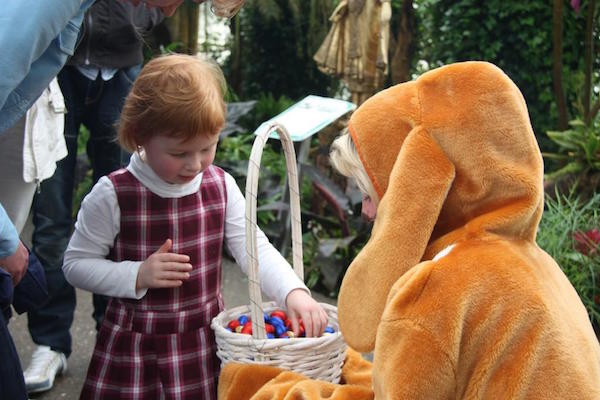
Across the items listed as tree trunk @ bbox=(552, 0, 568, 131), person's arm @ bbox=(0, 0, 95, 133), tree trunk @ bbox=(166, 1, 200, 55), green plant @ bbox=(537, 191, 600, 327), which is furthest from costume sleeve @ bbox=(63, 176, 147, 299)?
tree trunk @ bbox=(166, 1, 200, 55)

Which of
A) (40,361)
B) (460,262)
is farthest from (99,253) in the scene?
(460,262)

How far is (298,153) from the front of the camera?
5.38m

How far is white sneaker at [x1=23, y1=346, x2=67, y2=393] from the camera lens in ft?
11.3

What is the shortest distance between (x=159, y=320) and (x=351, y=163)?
0.91 m

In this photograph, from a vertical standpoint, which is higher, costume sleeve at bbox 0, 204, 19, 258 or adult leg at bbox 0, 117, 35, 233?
costume sleeve at bbox 0, 204, 19, 258

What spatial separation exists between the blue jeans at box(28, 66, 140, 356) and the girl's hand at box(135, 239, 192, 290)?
1.16 meters

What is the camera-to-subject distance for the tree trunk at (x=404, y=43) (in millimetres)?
6979

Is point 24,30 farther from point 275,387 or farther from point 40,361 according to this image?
point 40,361

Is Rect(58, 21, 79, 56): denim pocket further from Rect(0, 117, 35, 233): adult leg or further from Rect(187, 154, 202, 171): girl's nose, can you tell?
Rect(0, 117, 35, 233): adult leg

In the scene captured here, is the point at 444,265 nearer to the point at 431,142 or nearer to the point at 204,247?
the point at 431,142

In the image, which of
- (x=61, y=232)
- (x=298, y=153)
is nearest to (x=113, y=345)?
(x=61, y=232)

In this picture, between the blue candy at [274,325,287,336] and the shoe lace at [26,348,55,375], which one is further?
the shoe lace at [26,348,55,375]

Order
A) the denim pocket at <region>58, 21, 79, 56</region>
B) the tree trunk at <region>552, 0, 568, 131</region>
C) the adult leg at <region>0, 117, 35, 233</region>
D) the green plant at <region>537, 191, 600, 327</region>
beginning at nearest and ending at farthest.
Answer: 1. the denim pocket at <region>58, 21, 79, 56</region>
2. the adult leg at <region>0, 117, 35, 233</region>
3. the green plant at <region>537, 191, 600, 327</region>
4. the tree trunk at <region>552, 0, 568, 131</region>

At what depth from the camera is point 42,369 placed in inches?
137
